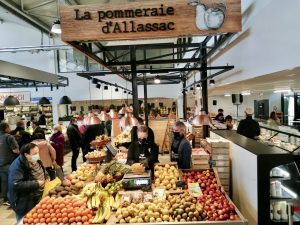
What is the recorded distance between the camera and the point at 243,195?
14.9 ft

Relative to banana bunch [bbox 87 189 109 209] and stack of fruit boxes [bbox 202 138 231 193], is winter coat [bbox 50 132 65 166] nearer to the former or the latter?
banana bunch [bbox 87 189 109 209]

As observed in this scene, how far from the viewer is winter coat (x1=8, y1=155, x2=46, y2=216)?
4.16m

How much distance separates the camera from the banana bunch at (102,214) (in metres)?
3.37

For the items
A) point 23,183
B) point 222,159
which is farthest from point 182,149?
point 23,183

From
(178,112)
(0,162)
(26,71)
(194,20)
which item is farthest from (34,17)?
(178,112)

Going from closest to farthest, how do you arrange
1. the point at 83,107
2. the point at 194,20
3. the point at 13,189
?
the point at 194,20, the point at 13,189, the point at 83,107

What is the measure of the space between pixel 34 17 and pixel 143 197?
666 centimetres

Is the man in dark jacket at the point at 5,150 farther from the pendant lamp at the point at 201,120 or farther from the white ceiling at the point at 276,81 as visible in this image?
the white ceiling at the point at 276,81

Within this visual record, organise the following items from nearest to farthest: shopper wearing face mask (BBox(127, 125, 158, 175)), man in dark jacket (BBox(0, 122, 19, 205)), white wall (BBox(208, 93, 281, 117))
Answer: shopper wearing face mask (BBox(127, 125, 158, 175)) < man in dark jacket (BBox(0, 122, 19, 205)) < white wall (BBox(208, 93, 281, 117))

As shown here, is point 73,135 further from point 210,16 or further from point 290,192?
point 210,16

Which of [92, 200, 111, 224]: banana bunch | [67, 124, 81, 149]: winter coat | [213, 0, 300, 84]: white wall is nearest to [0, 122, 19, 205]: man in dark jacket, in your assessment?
[67, 124, 81, 149]: winter coat

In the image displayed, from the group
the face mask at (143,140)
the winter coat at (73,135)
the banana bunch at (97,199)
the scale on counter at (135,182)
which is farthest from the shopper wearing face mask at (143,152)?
the winter coat at (73,135)

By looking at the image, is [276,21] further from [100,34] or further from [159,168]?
[159,168]

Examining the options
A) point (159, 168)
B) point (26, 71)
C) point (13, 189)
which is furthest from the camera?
point (26, 71)
